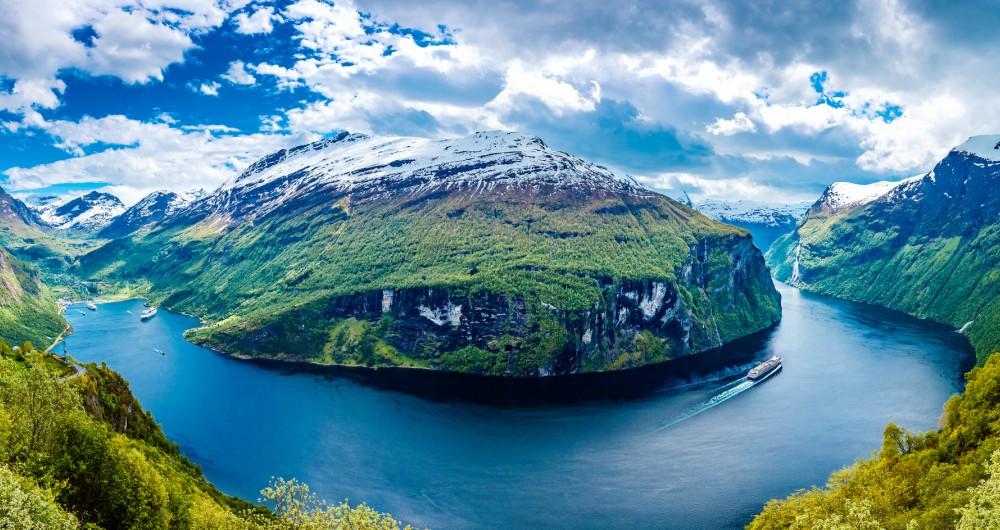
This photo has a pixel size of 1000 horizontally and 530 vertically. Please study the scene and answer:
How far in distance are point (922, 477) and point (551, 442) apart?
286 feet

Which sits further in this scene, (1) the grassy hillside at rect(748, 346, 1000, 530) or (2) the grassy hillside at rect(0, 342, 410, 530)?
(1) the grassy hillside at rect(748, 346, 1000, 530)

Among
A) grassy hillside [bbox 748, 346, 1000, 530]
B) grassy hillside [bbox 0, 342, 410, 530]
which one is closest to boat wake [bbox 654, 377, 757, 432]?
grassy hillside [bbox 748, 346, 1000, 530]

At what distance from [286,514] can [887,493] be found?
2485 inches

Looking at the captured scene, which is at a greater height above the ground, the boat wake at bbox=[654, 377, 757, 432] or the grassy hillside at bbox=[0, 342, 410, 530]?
the grassy hillside at bbox=[0, 342, 410, 530]

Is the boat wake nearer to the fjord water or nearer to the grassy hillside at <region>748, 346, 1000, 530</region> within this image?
the fjord water

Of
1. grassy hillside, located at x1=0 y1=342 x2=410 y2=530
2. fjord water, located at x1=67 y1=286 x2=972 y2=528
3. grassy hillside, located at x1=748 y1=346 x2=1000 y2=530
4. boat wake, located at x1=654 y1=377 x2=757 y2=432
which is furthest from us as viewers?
boat wake, located at x1=654 y1=377 x2=757 y2=432

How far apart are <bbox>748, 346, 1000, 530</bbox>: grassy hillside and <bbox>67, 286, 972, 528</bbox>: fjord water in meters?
33.5

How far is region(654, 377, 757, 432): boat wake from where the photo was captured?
157750 mm

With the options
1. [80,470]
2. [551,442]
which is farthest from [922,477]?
[551,442]

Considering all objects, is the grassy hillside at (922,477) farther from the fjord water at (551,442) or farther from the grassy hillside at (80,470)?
the grassy hillside at (80,470)

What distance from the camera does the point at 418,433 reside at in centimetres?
15188

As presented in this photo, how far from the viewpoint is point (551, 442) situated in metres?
146

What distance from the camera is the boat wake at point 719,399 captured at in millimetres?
157750

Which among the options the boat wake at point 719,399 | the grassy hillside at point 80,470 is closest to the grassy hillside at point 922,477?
the grassy hillside at point 80,470
